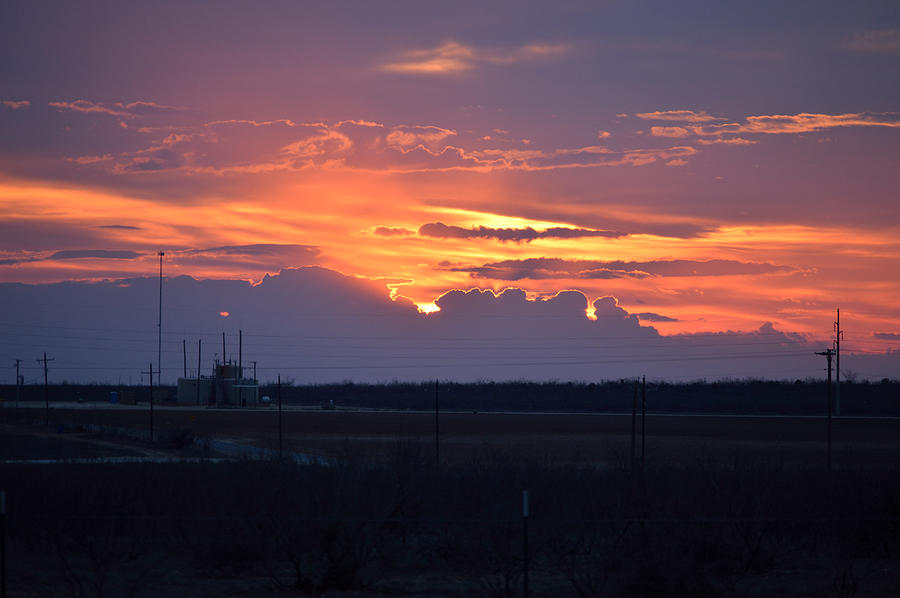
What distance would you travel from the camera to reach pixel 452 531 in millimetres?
20734

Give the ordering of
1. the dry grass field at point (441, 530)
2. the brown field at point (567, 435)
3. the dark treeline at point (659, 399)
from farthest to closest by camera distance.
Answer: the dark treeline at point (659, 399) < the brown field at point (567, 435) < the dry grass field at point (441, 530)

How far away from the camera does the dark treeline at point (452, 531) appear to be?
18328 mm

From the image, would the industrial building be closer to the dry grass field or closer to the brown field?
the brown field

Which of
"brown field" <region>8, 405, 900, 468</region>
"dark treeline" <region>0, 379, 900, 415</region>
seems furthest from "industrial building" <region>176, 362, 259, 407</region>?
"brown field" <region>8, 405, 900, 468</region>

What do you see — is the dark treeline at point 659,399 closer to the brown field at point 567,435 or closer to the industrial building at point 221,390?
the industrial building at point 221,390

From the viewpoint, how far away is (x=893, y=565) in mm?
20984

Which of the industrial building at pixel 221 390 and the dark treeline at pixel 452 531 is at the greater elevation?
the dark treeline at pixel 452 531

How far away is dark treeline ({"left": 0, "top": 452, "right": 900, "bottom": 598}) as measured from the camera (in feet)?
60.1

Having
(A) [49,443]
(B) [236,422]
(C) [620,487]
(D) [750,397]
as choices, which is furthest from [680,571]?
(D) [750,397]

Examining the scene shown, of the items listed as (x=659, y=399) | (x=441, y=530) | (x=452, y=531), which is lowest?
(x=659, y=399)

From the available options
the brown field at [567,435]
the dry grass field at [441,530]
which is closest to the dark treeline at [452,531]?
the dry grass field at [441,530]

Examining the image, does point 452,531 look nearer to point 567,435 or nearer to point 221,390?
point 567,435

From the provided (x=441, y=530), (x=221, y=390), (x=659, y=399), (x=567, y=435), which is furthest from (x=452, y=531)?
(x=659, y=399)

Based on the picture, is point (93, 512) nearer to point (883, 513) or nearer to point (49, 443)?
point (883, 513)
